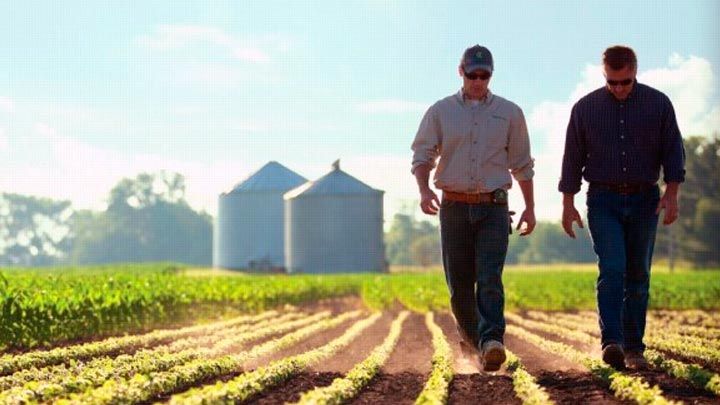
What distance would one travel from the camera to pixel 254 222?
65.9m

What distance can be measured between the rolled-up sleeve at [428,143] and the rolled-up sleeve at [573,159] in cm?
103

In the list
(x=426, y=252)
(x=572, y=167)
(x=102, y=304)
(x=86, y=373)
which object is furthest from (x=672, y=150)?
(x=426, y=252)

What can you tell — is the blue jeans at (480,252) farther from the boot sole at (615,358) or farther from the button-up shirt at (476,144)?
the boot sole at (615,358)

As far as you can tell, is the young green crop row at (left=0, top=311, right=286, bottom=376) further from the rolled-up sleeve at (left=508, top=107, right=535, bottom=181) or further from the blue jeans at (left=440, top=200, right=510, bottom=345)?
the rolled-up sleeve at (left=508, top=107, right=535, bottom=181)

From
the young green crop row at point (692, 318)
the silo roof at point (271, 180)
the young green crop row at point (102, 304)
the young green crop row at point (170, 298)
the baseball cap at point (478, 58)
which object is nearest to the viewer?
the baseball cap at point (478, 58)

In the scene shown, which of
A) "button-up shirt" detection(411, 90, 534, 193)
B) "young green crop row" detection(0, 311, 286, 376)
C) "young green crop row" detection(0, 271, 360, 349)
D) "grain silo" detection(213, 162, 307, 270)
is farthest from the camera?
"grain silo" detection(213, 162, 307, 270)

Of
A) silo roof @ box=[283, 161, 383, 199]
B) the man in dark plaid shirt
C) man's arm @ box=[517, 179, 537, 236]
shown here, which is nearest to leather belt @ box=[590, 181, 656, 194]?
the man in dark plaid shirt

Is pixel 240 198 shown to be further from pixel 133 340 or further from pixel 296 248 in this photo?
pixel 133 340

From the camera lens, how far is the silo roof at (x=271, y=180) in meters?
66.8

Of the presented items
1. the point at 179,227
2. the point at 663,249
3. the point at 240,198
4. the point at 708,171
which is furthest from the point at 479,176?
the point at 179,227

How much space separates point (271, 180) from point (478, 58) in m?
60.5

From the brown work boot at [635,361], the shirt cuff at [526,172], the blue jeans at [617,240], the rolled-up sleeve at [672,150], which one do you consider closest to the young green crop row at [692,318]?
the brown work boot at [635,361]

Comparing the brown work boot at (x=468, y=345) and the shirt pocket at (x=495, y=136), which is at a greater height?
the shirt pocket at (x=495, y=136)

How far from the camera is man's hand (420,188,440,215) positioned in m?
7.64
